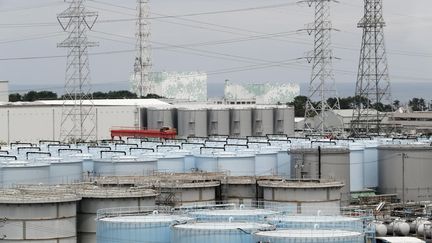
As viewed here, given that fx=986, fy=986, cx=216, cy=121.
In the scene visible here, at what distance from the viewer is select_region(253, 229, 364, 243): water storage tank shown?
2155 centimetres

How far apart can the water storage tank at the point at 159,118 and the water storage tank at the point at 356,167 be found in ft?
99.6

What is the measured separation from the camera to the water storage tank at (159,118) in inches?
3024

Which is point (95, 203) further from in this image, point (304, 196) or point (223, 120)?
point (223, 120)

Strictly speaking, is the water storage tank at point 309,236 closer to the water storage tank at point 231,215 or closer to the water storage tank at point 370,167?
the water storage tank at point 231,215

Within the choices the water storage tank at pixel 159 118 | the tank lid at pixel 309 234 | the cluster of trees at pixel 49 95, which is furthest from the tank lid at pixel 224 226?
the cluster of trees at pixel 49 95

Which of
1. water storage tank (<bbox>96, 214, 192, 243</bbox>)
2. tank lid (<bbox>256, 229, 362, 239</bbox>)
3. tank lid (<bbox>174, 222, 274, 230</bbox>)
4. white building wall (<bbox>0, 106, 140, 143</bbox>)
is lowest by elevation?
water storage tank (<bbox>96, 214, 192, 243</bbox>)

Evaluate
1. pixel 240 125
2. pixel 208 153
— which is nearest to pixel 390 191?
pixel 208 153

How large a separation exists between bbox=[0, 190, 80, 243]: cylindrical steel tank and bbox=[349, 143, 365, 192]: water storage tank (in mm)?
22630

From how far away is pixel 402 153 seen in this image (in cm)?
4644

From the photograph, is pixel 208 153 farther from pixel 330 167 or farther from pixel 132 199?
pixel 132 199

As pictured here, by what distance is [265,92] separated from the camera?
134875 mm

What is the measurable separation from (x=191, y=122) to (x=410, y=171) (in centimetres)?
3281

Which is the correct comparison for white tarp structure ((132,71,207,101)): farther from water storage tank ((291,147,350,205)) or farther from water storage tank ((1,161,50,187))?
water storage tank ((1,161,50,187))

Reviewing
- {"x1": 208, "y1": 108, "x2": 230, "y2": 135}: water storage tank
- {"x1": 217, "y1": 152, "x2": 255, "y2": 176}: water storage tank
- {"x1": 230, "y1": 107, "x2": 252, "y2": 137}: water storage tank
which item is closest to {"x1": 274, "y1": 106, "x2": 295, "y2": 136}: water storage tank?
{"x1": 230, "y1": 107, "x2": 252, "y2": 137}: water storage tank
